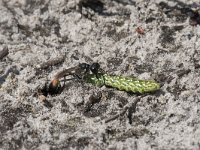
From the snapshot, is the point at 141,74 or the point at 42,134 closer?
the point at 42,134

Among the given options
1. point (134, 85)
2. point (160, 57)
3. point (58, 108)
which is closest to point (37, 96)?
point (58, 108)

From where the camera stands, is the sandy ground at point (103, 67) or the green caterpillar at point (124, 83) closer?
the sandy ground at point (103, 67)

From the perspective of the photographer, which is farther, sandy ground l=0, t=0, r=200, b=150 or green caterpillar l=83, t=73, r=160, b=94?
green caterpillar l=83, t=73, r=160, b=94

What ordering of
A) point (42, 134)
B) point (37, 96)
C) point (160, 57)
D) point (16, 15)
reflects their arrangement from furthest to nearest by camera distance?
point (16, 15) → point (160, 57) → point (37, 96) → point (42, 134)

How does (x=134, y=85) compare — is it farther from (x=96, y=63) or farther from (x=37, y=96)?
(x=37, y=96)
